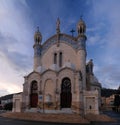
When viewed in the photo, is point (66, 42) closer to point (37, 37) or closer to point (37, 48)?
point (37, 48)

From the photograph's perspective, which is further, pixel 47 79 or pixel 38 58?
pixel 38 58

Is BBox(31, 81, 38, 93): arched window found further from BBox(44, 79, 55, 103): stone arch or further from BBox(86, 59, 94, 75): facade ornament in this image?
BBox(86, 59, 94, 75): facade ornament

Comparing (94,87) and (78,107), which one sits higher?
(94,87)

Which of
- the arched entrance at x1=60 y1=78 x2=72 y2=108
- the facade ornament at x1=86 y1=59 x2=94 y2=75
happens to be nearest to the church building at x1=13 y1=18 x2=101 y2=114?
the arched entrance at x1=60 y1=78 x2=72 y2=108

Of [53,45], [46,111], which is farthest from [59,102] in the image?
[53,45]

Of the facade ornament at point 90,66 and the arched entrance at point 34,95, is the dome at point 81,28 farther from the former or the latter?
the arched entrance at point 34,95

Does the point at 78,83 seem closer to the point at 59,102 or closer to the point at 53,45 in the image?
the point at 59,102

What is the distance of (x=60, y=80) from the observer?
40469 mm

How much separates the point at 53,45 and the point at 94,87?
13.8 meters

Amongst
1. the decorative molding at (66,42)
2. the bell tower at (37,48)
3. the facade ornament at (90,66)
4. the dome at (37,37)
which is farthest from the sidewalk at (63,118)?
the dome at (37,37)

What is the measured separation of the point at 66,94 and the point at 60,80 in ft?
9.75

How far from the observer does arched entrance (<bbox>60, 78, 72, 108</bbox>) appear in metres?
39.5

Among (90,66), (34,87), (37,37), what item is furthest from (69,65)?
(90,66)

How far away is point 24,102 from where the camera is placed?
141ft
